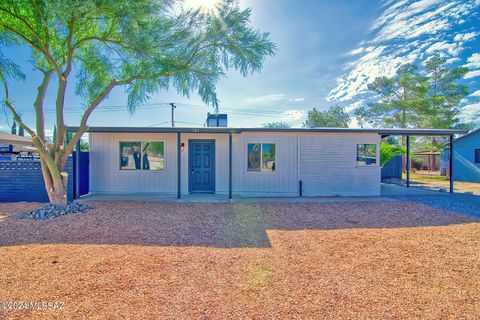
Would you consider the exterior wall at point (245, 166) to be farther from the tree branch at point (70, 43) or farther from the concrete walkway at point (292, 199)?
the tree branch at point (70, 43)

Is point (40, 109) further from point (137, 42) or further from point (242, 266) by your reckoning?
point (242, 266)

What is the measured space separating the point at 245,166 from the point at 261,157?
0.71 meters

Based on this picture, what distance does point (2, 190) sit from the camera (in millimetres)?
7836

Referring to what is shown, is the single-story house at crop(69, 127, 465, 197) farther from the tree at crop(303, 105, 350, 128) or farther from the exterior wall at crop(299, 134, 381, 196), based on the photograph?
the tree at crop(303, 105, 350, 128)

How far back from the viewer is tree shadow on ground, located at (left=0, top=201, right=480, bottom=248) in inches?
174

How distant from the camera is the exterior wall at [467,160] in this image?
14.5 metres

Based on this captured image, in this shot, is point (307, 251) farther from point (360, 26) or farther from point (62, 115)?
point (360, 26)

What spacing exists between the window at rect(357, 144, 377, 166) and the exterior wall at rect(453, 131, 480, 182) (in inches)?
409

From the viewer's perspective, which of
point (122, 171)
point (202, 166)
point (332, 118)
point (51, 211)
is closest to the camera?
point (51, 211)

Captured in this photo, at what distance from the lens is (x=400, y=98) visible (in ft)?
64.5

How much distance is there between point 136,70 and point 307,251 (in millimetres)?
6884

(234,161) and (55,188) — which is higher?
(234,161)

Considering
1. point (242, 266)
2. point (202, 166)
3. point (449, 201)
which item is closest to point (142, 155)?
point (202, 166)

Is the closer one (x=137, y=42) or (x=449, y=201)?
(x=137, y=42)
